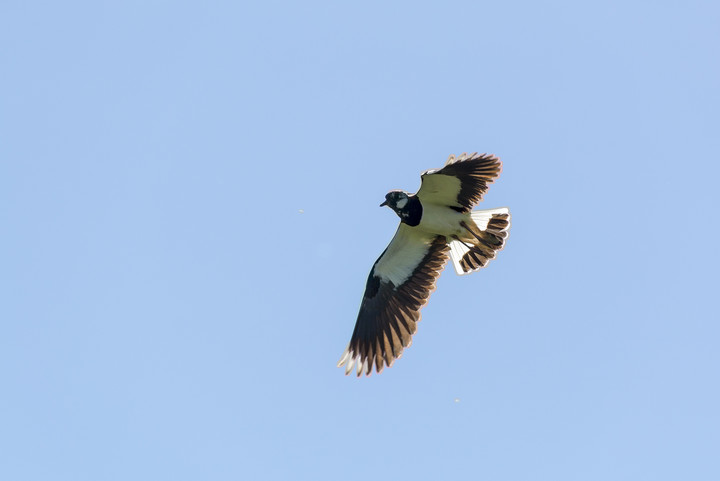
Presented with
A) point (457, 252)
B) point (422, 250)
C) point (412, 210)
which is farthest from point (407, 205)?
point (457, 252)

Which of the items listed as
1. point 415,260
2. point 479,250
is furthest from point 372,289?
point 479,250

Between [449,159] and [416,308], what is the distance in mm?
2064

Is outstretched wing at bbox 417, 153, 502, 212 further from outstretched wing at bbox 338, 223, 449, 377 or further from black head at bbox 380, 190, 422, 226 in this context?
outstretched wing at bbox 338, 223, 449, 377

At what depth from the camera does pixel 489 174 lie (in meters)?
12.8

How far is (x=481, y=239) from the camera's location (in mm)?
13289

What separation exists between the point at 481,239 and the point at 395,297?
4.60 feet

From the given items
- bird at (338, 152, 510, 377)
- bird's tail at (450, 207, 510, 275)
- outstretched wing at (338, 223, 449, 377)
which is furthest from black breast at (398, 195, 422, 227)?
bird's tail at (450, 207, 510, 275)

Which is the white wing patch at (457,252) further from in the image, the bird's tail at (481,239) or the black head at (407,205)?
the black head at (407,205)

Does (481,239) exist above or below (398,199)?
below

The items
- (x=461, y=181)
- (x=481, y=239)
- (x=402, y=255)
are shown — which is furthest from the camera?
(x=402, y=255)

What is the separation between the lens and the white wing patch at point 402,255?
13.4 metres

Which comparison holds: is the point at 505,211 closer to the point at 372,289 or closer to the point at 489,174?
the point at 489,174

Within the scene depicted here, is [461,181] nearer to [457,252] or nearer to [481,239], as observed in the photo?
[481,239]

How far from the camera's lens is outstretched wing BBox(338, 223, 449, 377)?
12.9 meters
